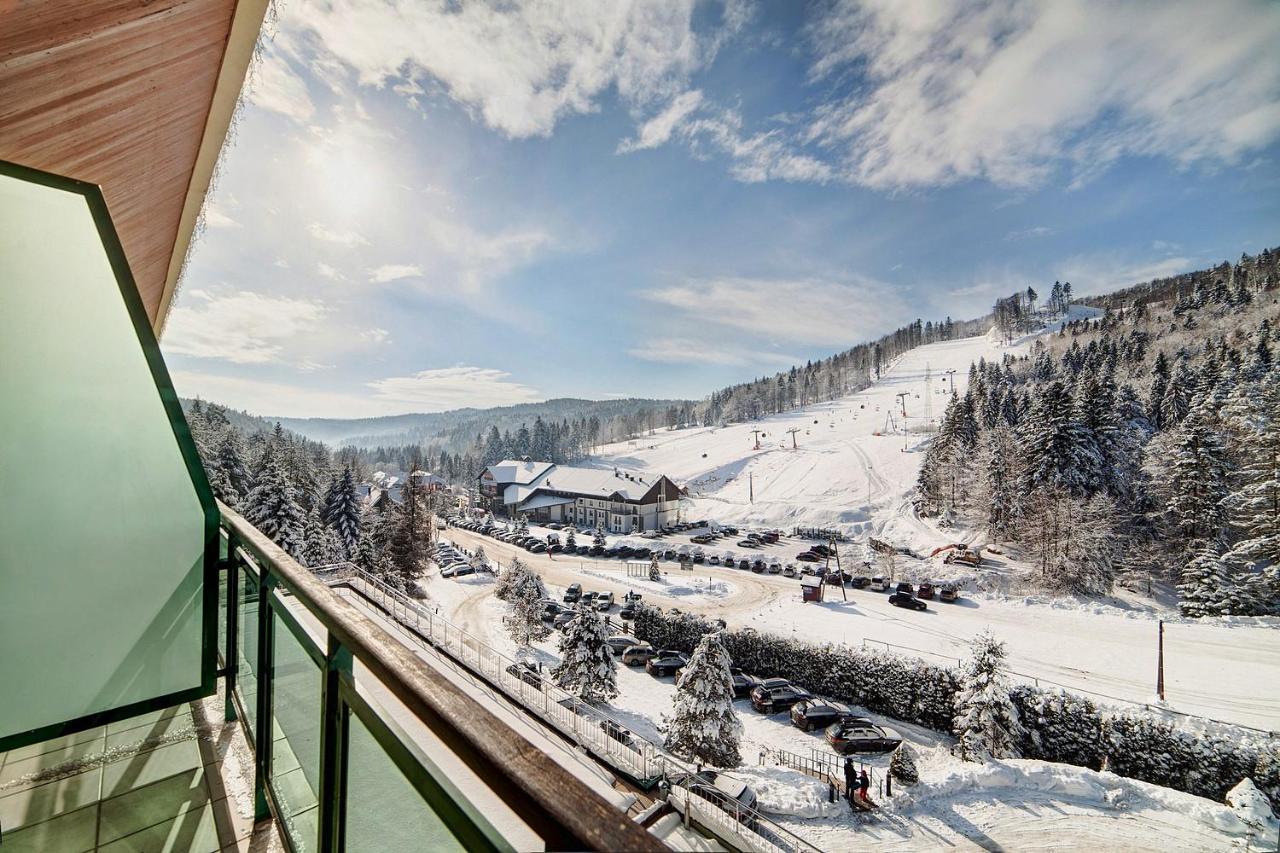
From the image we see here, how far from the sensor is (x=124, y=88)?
156cm

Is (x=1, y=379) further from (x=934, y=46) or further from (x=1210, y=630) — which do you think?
(x=1210, y=630)

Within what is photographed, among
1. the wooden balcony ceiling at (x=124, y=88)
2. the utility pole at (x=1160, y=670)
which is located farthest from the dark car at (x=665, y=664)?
the wooden balcony ceiling at (x=124, y=88)

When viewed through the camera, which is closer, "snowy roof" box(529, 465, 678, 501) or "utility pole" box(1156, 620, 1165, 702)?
"utility pole" box(1156, 620, 1165, 702)

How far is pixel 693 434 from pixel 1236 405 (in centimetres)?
5603

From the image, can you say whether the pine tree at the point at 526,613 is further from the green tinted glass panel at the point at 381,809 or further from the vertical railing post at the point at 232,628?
the green tinted glass panel at the point at 381,809

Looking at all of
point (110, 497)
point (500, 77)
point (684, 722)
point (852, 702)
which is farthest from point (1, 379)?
point (852, 702)

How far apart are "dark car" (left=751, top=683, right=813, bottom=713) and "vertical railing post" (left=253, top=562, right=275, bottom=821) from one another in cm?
1339

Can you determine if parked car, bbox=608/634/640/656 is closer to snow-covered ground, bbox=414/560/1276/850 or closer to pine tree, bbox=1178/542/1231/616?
snow-covered ground, bbox=414/560/1276/850

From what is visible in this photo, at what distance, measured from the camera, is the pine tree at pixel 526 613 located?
1541cm

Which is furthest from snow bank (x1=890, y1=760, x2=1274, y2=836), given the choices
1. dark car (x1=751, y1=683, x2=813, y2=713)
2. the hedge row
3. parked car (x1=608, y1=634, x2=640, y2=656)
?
parked car (x1=608, y1=634, x2=640, y2=656)

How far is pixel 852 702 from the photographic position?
13664 mm

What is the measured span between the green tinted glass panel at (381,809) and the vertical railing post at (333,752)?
3cm

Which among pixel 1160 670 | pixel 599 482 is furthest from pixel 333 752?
pixel 599 482

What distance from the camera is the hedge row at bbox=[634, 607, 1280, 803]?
979 cm
